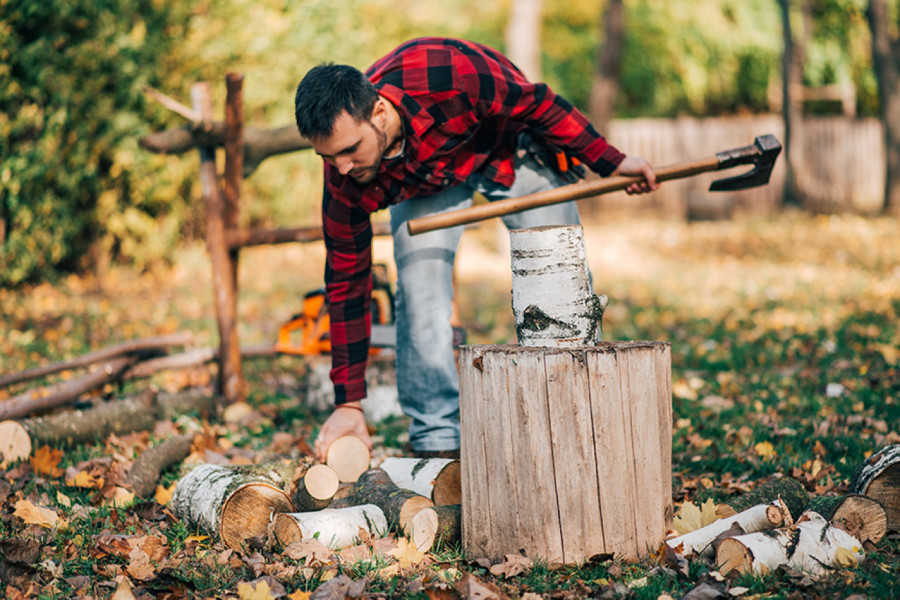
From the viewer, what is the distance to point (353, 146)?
2.75 m

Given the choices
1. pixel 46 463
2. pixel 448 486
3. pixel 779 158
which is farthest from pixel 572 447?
pixel 779 158

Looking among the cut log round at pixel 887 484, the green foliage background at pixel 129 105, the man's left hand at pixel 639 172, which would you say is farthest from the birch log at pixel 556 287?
the green foliage background at pixel 129 105

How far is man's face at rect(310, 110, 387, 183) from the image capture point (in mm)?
2697

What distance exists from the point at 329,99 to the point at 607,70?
13.9 meters

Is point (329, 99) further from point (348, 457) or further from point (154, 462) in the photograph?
point (154, 462)

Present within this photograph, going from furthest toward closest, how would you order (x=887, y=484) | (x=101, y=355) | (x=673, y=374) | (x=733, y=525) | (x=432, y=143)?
(x=673, y=374)
(x=101, y=355)
(x=432, y=143)
(x=887, y=484)
(x=733, y=525)

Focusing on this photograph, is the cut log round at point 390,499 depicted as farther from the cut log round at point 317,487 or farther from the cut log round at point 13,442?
the cut log round at point 13,442

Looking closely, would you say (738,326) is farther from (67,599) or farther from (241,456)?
(67,599)

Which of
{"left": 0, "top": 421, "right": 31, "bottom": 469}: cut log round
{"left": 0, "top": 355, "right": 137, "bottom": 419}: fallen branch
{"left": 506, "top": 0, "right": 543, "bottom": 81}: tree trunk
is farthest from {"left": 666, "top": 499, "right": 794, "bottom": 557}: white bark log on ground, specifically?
{"left": 506, "top": 0, "right": 543, "bottom": 81}: tree trunk

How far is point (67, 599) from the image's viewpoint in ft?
7.50

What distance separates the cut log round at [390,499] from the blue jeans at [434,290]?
54 centimetres

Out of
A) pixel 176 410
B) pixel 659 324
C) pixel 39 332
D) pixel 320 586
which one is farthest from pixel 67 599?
pixel 659 324

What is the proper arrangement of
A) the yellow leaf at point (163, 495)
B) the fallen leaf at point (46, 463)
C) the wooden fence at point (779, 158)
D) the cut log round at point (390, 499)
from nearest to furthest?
the cut log round at point (390, 499), the yellow leaf at point (163, 495), the fallen leaf at point (46, 463), the wooden fence at point (779, 158)

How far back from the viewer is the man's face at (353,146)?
270 cm
